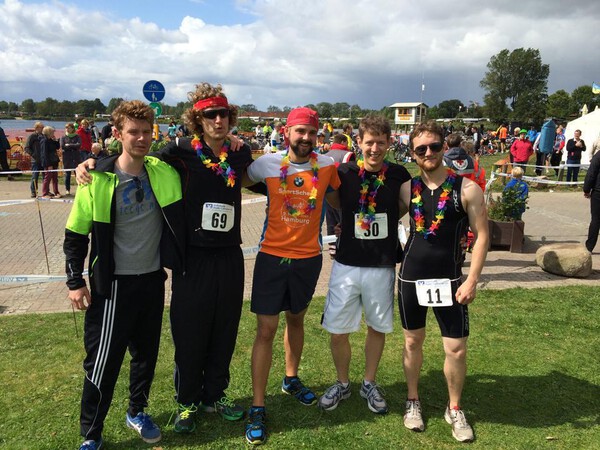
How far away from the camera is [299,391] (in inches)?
137

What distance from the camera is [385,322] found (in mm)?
3191

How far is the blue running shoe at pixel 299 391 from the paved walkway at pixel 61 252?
2353mm

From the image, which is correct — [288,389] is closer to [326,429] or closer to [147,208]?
[326,429]

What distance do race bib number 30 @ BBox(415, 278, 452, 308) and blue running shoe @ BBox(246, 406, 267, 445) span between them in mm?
1331

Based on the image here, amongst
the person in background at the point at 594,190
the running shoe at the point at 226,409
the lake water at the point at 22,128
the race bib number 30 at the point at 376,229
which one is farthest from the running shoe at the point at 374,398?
the lake water at the point at 22,128

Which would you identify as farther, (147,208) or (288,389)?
(288,389)

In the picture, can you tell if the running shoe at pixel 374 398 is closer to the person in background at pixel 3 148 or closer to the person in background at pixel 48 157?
the person in background at pixel 48 157

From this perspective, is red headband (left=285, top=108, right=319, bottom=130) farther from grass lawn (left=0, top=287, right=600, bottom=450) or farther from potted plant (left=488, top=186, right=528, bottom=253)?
potted plant (left=488, top=186, right=528, bottom=253)

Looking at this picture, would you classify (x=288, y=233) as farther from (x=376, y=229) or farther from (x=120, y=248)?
(x=120, y=248)

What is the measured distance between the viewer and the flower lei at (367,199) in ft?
10.2

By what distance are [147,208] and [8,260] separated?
5.61 metres

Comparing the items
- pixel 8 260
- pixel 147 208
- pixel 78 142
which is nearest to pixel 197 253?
pixel 147 208

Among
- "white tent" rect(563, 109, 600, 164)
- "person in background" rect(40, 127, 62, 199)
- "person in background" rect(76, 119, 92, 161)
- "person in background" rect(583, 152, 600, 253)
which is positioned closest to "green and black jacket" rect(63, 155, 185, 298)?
"person in background" rect(583, 152, 600, 253)

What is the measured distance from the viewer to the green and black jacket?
2557 mm
